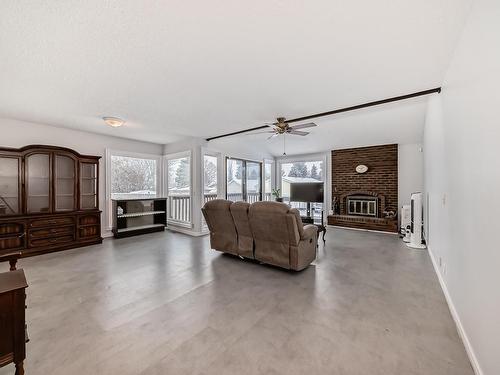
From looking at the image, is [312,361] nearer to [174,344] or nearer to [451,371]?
[451,371]

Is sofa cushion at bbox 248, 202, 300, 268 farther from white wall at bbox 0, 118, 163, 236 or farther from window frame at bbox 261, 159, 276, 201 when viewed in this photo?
window frame at bbox 261, 159, 276, 201

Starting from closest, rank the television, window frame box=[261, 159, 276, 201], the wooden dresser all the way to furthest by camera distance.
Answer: the wooden dresser < the television < window frame box=[261, 159, 276, 201]

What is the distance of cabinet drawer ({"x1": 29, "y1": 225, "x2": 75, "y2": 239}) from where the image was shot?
401 centimetres

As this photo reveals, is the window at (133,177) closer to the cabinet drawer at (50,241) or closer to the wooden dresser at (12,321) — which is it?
the cabinet drawer at (50,241)

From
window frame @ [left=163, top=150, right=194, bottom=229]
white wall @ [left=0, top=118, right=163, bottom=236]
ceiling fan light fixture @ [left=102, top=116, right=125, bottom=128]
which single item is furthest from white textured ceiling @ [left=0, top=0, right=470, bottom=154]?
window frame @ [left=163, top=150, right=194, bottom=229]

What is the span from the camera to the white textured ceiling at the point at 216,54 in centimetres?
160

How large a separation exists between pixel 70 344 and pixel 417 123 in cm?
624

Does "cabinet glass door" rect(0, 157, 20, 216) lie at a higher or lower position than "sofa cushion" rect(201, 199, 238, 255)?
higher

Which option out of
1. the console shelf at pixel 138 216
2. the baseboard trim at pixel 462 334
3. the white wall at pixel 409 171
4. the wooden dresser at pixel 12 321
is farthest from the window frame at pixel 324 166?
the wooden dresser at pixel 12 321

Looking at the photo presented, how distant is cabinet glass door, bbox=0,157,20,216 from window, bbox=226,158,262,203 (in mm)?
4481

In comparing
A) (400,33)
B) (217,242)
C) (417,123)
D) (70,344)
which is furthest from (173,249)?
(417,123)

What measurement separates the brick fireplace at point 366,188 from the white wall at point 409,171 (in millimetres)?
128

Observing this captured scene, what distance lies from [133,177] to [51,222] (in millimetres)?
2132

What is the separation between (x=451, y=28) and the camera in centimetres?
175
